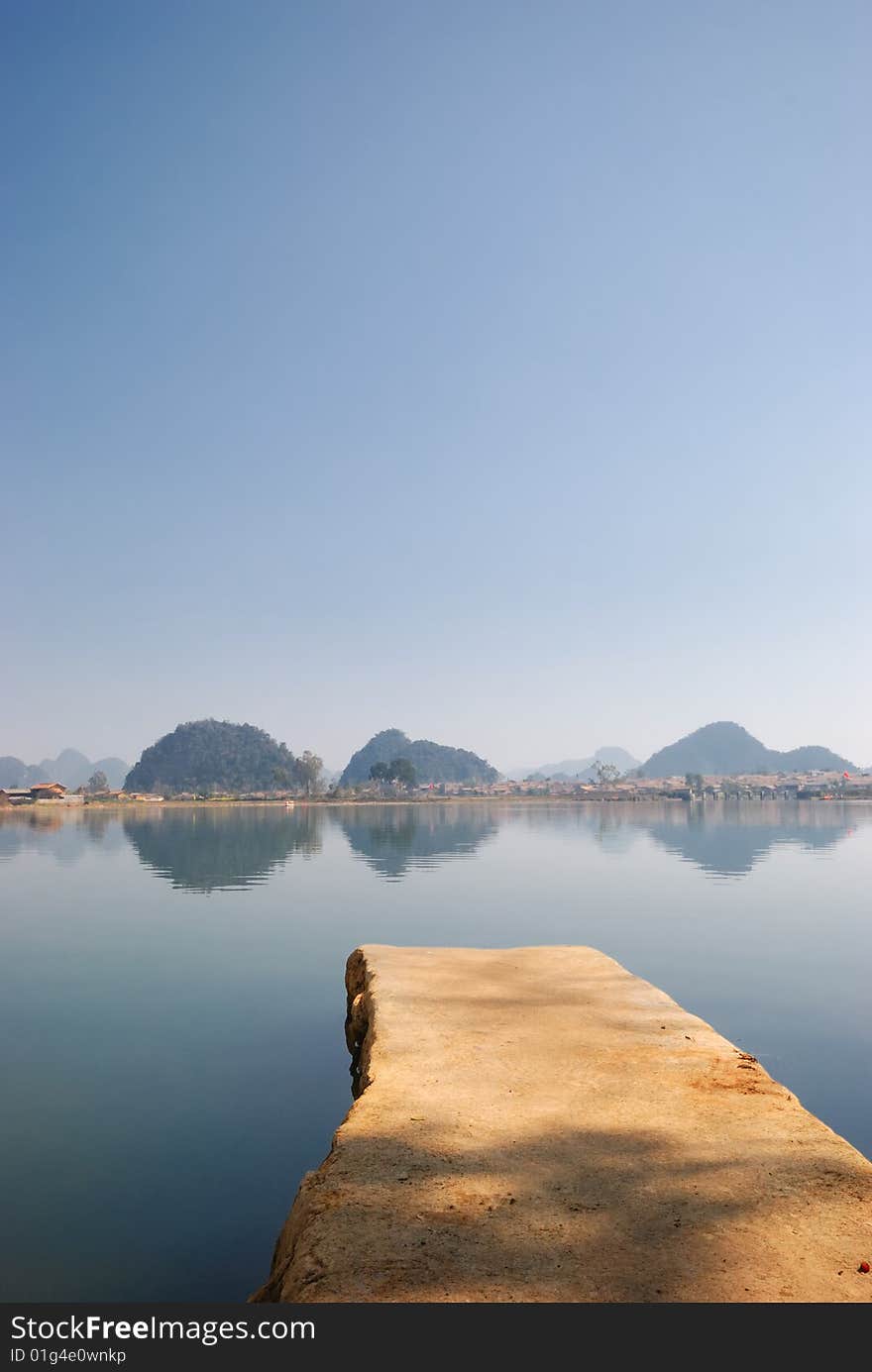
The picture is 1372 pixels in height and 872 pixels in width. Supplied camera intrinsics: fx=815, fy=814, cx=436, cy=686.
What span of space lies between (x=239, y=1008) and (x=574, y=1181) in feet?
31.6

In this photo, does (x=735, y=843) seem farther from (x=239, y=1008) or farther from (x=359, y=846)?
(x=239, y=1008)

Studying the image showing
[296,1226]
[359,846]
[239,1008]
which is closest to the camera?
[296,1226]

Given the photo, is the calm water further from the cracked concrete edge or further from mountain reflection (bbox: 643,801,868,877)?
mountain reflection (bbox: 643,801,868,877)

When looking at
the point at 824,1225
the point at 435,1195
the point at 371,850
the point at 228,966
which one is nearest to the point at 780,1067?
the point at 824,1225

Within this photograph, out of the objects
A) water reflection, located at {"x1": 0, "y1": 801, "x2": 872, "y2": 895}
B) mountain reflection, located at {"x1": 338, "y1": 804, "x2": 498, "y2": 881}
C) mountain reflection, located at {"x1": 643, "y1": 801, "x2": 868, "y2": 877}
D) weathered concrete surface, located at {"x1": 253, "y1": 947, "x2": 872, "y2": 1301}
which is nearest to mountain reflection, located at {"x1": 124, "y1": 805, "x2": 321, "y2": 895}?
water reflection, located at {"x1": 0, "y1": 801, "x2": 872, "y2": 895}

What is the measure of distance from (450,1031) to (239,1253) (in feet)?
8.83

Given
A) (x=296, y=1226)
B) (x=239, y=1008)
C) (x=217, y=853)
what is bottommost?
(x=217, y=853)

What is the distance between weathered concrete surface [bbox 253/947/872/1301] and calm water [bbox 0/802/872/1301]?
189 cm

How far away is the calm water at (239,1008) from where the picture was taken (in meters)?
6.84

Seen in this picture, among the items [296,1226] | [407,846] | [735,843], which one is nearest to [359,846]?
[407,846]

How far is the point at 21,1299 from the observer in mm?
5676

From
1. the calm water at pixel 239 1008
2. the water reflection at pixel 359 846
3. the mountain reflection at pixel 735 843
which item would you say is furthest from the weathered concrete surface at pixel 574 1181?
the mountain reflection at pixel 735 843

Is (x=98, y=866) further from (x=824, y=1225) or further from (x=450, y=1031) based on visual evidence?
(x=824, y=1225)

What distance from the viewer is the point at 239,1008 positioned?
1322 centimetres
